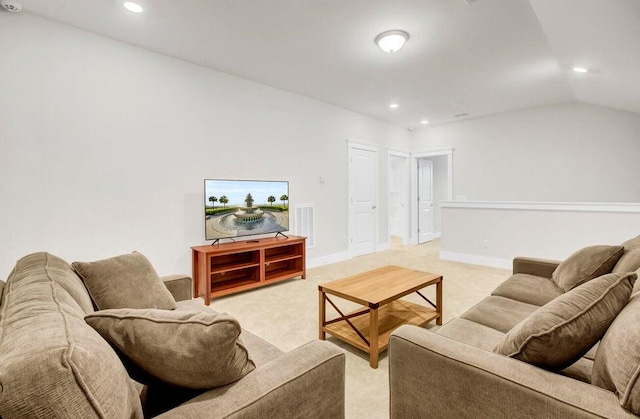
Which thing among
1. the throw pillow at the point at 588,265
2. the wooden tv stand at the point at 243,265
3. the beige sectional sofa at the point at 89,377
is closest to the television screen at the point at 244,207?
the wooden tv stand at the point at 243,265

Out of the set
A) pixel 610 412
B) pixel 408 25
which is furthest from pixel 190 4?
pixel 610 412

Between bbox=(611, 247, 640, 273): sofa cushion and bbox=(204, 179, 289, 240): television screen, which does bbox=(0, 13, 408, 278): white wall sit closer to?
bbox=(204, 179, 289, 240): television screen

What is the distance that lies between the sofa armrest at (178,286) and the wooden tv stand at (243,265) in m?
1.10

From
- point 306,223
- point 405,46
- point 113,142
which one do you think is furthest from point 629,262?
point 113,142

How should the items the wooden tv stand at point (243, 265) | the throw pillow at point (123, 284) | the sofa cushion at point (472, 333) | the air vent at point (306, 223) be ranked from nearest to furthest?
1. the sofa cushion at point (472, 333)
2. the throw pillow at point (123, 284)
3. the wooden tv stand at point (243, 265)
4. the air vent at point (306, 223)

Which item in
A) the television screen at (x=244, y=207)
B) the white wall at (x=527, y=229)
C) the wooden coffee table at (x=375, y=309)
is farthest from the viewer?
the white wall at (x=527, y=229)

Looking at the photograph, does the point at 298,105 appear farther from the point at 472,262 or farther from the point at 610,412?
the point at 610,412

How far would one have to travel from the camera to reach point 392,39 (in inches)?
115

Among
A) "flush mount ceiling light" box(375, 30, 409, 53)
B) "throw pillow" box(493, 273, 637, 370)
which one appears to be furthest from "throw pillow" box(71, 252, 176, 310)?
"flush mount ceiling light" box(375, 30, 409, 53)

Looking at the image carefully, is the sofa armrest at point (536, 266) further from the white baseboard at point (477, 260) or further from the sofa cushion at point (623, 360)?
the white baseboard at point (477, 260)

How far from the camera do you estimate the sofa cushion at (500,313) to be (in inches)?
66.6

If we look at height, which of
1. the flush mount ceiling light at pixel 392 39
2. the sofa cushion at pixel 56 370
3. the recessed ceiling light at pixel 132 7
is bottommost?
the sofa cushion at pixel 56 370

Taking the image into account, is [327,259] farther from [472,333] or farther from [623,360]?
[623,360]

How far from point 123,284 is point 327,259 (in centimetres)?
365
